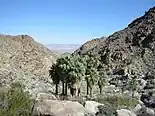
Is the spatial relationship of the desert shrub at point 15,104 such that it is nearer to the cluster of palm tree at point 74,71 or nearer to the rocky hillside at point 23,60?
the cluster of palm tree at point 74,71

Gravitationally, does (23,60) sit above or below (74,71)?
above

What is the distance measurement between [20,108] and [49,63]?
99.6m

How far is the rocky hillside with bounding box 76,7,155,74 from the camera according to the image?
126m

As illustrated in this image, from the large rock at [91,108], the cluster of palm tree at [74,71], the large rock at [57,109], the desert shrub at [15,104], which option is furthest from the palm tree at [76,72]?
the large rock at [57,109]

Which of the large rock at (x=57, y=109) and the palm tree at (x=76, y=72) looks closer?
the large rock at (x=57, y=109)

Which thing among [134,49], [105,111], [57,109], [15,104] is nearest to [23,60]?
[134,49]

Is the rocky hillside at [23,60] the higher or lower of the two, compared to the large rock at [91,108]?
higher

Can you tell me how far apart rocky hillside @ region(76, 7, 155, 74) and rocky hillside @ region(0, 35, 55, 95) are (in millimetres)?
25712

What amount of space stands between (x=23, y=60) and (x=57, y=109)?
309ft

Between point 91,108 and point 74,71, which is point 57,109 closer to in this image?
point 91,108

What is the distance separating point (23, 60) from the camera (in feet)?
389

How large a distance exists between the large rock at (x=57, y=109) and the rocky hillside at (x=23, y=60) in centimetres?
7331

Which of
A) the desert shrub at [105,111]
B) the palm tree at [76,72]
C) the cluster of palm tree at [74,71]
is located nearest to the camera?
the desert shrub at [105,111]

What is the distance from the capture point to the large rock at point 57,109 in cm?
2577
